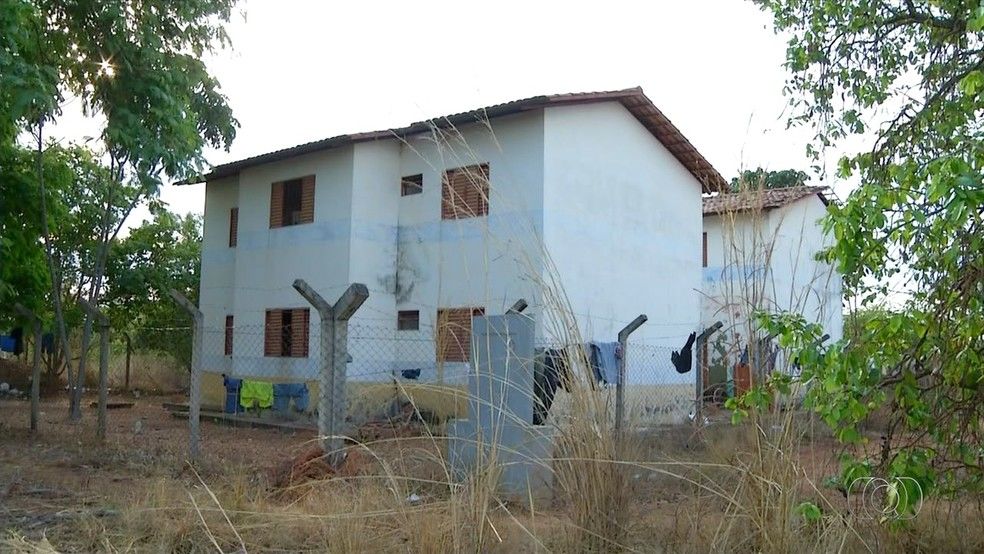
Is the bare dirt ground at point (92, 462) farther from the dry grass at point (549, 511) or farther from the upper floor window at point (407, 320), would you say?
the upper floor window at point (407, 320)

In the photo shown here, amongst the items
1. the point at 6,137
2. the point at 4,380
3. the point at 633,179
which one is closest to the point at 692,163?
the point at 633,179

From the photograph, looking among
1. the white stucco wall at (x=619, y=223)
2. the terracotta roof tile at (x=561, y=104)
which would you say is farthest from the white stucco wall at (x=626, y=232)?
the terracotta roof tile at (x=561, y=104)

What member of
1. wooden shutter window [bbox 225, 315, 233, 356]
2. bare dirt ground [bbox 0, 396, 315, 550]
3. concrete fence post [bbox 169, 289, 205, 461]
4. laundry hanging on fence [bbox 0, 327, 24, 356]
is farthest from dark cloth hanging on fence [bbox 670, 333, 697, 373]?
laundry hanging on fence [bbox 0, 327, 24, 356]

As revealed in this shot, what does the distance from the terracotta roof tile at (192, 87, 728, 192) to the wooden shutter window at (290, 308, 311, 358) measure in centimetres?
322

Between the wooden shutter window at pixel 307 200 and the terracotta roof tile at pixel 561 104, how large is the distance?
0.59 metres

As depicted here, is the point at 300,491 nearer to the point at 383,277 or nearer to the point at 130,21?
the point at 130,21

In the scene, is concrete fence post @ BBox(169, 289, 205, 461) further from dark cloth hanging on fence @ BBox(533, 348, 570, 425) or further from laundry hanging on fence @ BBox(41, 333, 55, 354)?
laundry hanging on fence @ BBox(41, 333, 55, 354)

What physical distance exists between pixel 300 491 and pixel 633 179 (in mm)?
12517

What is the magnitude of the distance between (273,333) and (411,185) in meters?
4.34

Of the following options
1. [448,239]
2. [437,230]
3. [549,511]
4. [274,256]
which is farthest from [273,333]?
[549,511]

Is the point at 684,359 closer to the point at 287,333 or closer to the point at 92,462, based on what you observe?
the point at 287,333

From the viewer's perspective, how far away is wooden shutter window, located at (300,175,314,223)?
17703mm

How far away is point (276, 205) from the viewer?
18.6 metres

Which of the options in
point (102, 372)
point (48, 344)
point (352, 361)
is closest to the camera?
point (102, 372)
